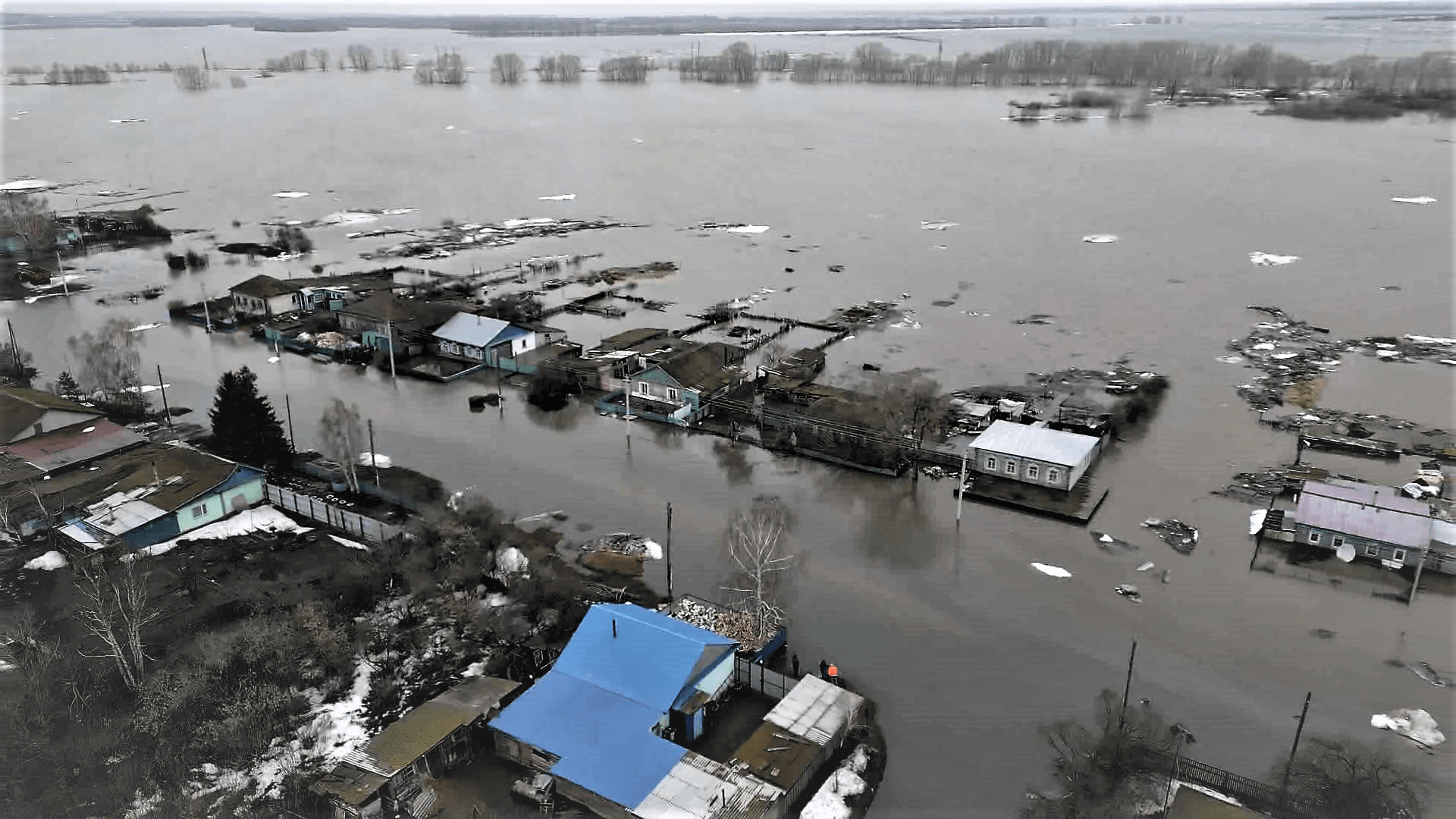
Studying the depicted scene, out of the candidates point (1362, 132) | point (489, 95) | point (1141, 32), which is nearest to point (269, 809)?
point (1362, 132)

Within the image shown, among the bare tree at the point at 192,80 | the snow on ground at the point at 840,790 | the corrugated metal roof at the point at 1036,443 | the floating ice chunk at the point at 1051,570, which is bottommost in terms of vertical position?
the snow on ground at the point at 840,790

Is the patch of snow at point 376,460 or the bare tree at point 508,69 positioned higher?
the bare tree at point 508,69

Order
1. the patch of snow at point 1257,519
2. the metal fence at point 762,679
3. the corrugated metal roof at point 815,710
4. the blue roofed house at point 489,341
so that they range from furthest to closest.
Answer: the blue roofed house at point 489,341 < the patch of snow at point 1257,519 < the metal fence at point 762,679 < the corrugated metal roof at point 815,710

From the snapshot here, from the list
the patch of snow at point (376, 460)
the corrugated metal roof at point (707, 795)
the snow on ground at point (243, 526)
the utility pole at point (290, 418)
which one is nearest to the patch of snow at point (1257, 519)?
the corrugated metal roof at point (707, 795)

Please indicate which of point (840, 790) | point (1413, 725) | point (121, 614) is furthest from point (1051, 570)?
point (121, 614)

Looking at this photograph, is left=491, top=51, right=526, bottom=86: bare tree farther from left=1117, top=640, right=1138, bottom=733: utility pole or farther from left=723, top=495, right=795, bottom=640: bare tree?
→ left=1117, top=640, right=1138, bottom=733: utility pole

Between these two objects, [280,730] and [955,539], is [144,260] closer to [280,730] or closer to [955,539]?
[280,730]

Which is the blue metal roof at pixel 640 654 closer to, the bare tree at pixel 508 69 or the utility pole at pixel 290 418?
the utility pole at pixel 290 418
